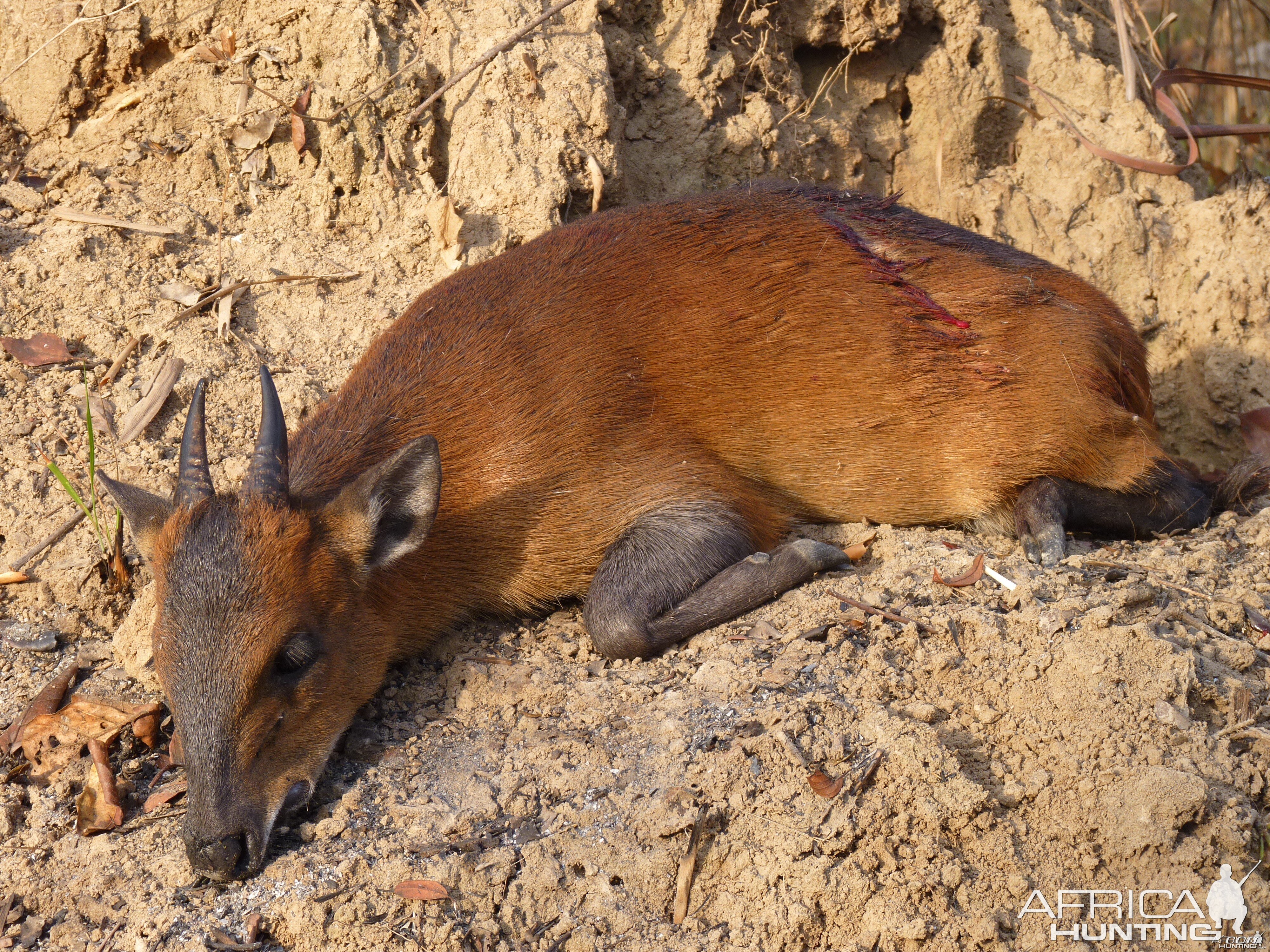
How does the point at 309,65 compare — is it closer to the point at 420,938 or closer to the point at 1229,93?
the point at 420,938

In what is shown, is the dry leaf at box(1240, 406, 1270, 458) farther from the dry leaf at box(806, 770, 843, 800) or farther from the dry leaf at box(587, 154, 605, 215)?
the dry leaf at box(806, 770, 843, 800)

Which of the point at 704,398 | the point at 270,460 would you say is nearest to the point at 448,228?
the point at 704,398

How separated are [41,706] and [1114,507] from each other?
173 inches

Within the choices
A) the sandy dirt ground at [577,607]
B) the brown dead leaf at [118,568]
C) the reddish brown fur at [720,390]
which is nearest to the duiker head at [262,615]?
the sandy dirt ground at [577,607]

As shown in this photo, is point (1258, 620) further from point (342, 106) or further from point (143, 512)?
point (342, 106)

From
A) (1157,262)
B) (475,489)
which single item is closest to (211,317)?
(475,489)

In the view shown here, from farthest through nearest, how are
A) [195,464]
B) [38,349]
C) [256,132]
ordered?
[256,132], [38,349], [195,464]

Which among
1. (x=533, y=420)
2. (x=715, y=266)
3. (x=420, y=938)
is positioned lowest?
(x=420, y=938)

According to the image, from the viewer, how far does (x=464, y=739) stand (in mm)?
3793

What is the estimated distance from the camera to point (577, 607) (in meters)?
4.77

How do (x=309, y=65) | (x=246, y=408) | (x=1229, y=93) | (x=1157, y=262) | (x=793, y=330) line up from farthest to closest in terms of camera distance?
(x=1229, y=93) → (x=1157, y=262) → (x=309, y=65) → (x=246, y=408) → (x=793, y=330)

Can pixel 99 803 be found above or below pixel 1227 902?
above

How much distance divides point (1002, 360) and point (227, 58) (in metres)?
4.05

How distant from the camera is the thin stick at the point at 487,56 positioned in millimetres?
5500
